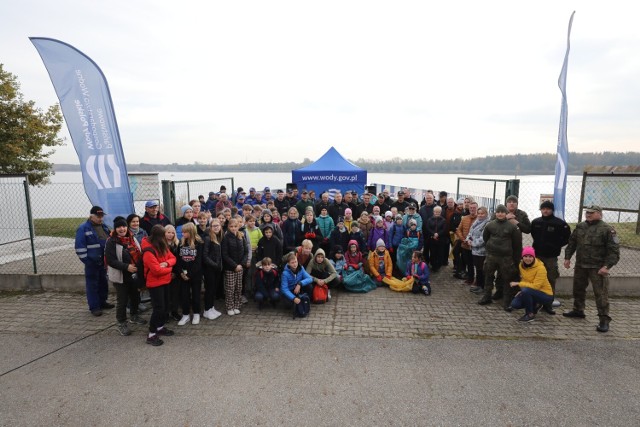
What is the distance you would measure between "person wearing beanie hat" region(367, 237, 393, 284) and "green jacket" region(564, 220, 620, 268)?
3167 mm

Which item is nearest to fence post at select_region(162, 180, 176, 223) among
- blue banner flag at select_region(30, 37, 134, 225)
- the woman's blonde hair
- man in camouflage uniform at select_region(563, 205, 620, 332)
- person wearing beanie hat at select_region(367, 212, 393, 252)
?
blue banner flag at select_region(30, 37, 134, 225)

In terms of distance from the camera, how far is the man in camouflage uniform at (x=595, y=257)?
5078mm

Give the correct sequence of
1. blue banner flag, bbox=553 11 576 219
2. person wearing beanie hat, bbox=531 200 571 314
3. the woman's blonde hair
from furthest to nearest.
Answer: blue banner flag, bbox=553 11 576 219 → person wearing beanie hat, bbox=531 200 571 314 → the woman's blonde hair

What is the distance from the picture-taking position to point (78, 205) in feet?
32.5

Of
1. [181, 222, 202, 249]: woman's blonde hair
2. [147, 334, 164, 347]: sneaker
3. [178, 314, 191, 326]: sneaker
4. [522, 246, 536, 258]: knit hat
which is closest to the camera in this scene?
[147, 334, 164, 347]: sneaker

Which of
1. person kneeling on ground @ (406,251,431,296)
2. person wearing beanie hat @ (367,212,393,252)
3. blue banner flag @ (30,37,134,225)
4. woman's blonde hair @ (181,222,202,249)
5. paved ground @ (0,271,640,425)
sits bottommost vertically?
paved ground @ (0,271,640,425)

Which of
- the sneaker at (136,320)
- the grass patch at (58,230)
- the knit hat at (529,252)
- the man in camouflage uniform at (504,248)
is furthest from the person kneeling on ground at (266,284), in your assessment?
the grass patch at (58,230)

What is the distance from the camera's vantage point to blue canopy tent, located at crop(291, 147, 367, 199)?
13.1 metres

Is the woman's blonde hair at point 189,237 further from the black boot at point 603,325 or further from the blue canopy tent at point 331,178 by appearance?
the blue canopy tent at point 331,178

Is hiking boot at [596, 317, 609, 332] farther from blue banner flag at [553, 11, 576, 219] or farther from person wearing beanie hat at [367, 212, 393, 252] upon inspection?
person wearing beanie hat at [367, 212, 393, 252]

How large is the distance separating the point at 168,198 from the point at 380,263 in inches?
189

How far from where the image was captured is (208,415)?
3279 millimetres

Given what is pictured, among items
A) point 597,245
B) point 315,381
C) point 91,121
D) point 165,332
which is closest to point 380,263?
point 597,245

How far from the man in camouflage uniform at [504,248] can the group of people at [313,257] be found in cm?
2
